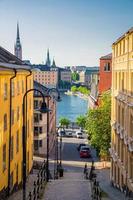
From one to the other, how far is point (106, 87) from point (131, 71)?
45.3 meters

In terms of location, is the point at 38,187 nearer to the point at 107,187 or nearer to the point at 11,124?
the point at 11,124

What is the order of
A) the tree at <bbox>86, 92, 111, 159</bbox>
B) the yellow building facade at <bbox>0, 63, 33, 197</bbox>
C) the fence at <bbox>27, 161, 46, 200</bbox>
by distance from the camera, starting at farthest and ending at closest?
the tree at <bbox>86, 92, 111, 159</bbox>, the yellow building facade at <bbox>0, 63, 33, 197</bbox>, the fence at <bbox>27, 161, 46, 200</bbox>

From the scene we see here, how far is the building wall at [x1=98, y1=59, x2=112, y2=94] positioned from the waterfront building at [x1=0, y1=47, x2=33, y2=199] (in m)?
38.1

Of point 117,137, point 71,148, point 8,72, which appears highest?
point 8,72

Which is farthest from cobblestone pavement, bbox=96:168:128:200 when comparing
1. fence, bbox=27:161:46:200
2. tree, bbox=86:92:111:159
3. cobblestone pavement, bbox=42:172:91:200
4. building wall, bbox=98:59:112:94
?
building wall, bbox=98:59:112:94

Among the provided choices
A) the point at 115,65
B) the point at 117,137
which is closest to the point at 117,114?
the point at 117,137

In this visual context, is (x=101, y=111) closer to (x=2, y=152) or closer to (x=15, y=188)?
(x=15, y=188)

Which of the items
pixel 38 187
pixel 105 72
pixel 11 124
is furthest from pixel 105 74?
pixel 38 187

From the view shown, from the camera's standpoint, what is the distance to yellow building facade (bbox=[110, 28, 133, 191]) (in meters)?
31.0

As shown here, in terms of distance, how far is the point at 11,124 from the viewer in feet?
102

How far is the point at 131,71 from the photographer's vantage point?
30.6 meters

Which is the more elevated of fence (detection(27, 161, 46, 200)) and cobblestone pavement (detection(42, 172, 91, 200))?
fence (detection(27, 161, 46, 200))

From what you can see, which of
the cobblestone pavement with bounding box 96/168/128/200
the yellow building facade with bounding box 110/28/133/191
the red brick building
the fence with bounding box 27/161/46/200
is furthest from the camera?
the red brick building

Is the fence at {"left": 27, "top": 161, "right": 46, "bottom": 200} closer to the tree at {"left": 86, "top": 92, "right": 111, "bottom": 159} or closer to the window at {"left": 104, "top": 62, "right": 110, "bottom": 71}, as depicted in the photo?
the tree at {"left": 86, "top": 92, "right": 111, "bottom": 159}
